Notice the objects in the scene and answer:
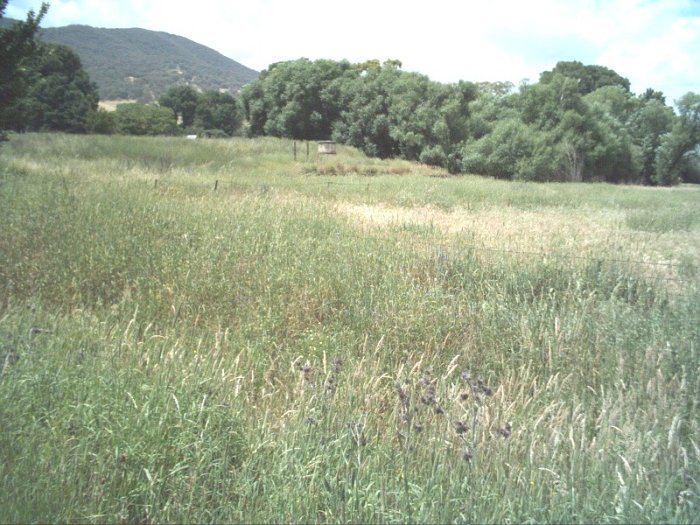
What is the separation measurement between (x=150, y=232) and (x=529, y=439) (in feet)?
19.9

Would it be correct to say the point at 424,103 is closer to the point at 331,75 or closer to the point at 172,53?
the point at 331,75

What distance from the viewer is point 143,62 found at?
2987 inches

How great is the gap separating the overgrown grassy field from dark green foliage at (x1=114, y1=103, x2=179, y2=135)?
4285 cm

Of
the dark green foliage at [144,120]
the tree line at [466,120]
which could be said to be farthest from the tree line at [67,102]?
the tree line at [466,120]

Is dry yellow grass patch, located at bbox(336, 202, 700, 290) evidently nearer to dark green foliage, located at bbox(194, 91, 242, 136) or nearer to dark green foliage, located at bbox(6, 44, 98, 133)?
dark green foliage, located at bbox(6, 44, 98, 133)

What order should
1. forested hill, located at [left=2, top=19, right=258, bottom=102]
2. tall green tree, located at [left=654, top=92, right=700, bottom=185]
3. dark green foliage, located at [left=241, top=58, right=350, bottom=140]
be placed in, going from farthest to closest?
forested hill, located at [left=2, top=19, right=258, bottom=102], dark green foliage, located at [left=241, top=58, right=350, bottom=140], tall green tree, located at [left=654, top=92, right=700, bottom=185]

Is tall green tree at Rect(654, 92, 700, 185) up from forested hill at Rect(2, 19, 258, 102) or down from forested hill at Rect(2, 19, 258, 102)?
down

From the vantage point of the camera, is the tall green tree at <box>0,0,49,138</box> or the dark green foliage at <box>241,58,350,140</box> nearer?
the tall green tree at <box>0,0,49,138</box>

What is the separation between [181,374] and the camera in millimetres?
3941

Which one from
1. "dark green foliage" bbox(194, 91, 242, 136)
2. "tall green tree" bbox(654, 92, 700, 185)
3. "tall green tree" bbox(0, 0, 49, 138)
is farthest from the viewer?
"dark green foliage" bbox(194, 91, 242, 136)

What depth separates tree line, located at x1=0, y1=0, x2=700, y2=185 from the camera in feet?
106

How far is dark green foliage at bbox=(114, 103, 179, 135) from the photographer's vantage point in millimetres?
49250

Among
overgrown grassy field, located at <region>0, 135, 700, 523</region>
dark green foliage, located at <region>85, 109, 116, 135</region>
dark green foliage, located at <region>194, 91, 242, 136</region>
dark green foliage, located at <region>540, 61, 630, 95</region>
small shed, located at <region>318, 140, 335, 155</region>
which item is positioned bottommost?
overgrown grassy field, located at <region>0, 135, 700, 523</region>

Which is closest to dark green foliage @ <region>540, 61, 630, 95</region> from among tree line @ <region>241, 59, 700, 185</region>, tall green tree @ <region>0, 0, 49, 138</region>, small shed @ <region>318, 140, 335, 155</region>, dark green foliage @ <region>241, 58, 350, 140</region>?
tree line @ <region>241, 59, 700, 185</region>
